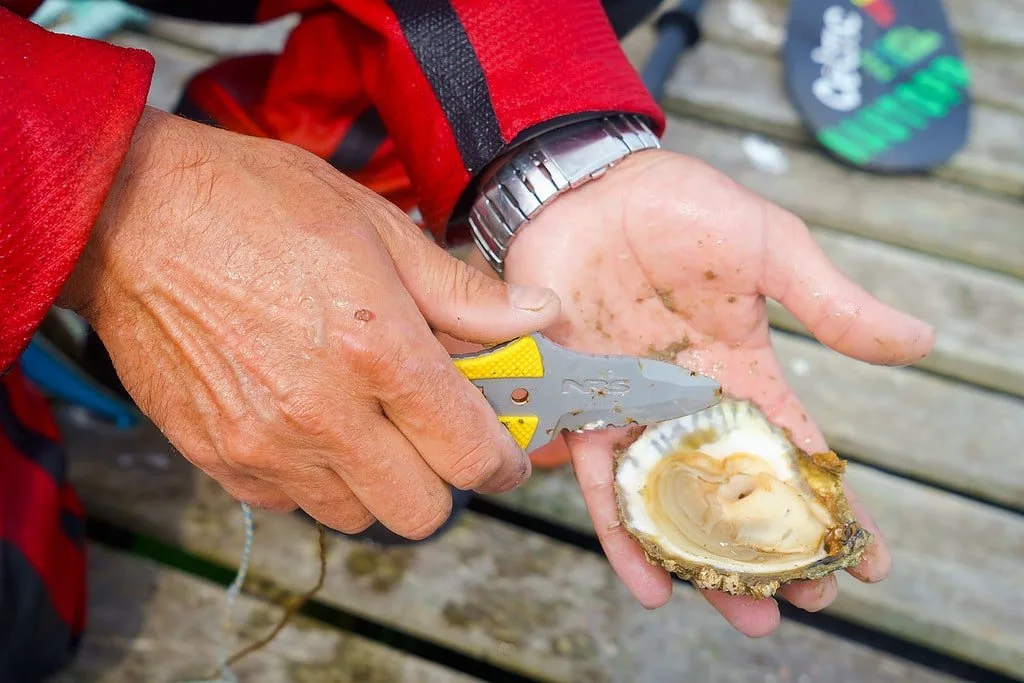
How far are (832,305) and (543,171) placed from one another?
0.56 m

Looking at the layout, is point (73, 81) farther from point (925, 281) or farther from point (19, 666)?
point (925, 281)

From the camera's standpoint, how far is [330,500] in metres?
1.23

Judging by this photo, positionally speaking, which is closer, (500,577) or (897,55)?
(500,577)

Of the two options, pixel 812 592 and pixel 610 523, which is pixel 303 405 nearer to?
pixel 610 523

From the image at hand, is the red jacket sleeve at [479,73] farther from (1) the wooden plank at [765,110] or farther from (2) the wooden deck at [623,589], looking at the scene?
(1) the wooden plank at [765,110]

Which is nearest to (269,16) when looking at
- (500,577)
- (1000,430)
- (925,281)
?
(500,577)

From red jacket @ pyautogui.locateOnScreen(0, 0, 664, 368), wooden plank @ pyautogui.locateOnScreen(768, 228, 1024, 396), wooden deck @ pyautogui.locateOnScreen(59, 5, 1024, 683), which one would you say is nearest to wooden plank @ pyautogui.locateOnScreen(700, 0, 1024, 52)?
wooden deck @ pyautogui.locateOnScreen(59, 5, 1024, 683)

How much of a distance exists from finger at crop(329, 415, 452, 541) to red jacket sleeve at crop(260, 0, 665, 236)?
54cm

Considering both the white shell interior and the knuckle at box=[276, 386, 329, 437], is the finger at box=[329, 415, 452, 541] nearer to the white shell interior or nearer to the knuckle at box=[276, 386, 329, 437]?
the knuckle at box=[276, 386, 329, 437]

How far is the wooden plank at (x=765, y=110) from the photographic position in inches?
96.1

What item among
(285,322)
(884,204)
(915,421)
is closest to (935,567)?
(915,421)

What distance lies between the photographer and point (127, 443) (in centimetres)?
198

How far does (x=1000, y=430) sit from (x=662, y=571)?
3.72 feet

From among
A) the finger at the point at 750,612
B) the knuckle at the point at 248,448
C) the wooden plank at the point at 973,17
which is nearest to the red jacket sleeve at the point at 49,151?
the knuckle at the point at 248,448
